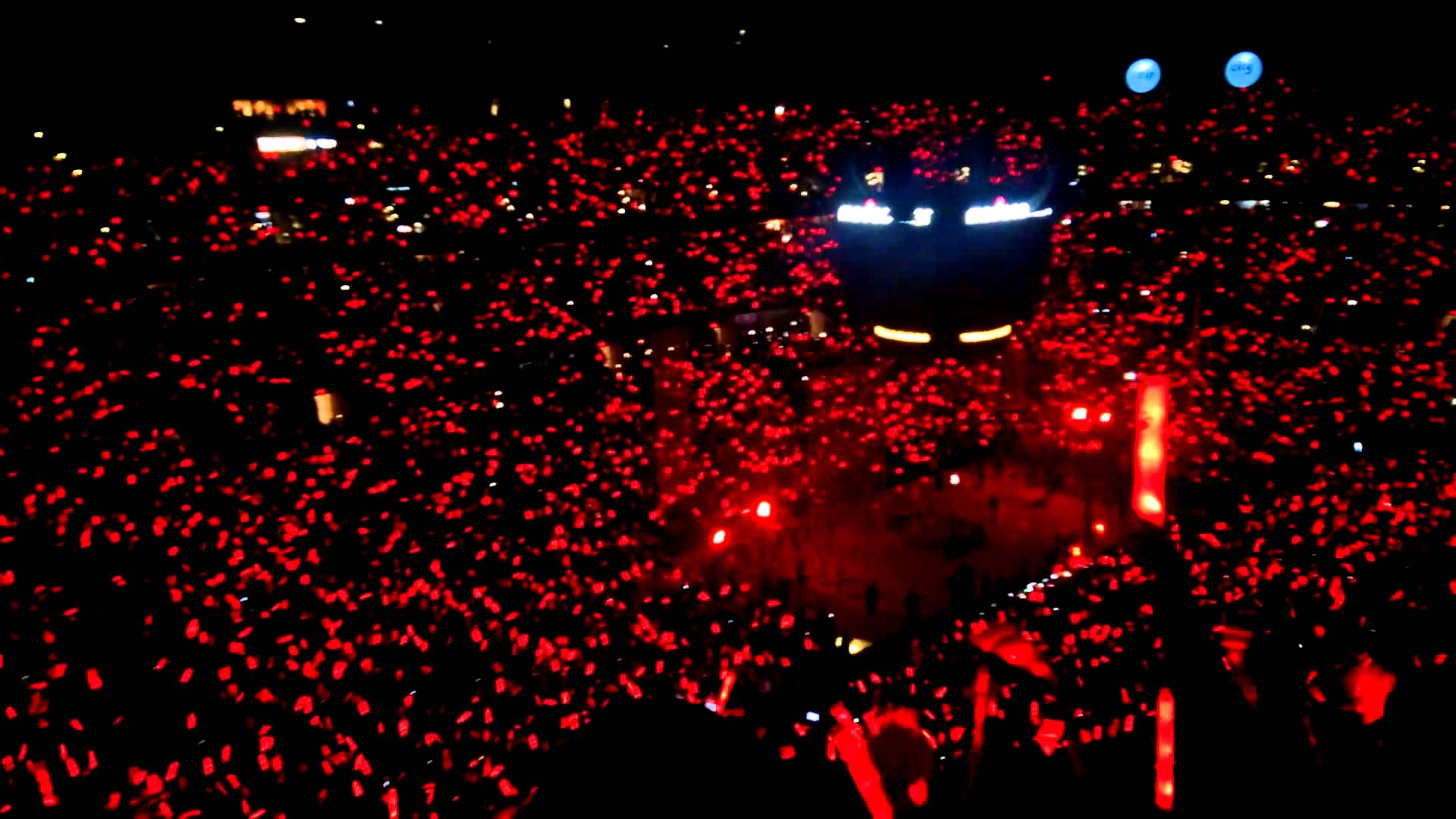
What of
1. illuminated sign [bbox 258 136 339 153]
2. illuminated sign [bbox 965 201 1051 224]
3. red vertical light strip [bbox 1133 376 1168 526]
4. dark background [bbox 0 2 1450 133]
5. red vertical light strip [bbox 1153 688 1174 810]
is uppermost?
dark background [bbox 0 2 1450 133]

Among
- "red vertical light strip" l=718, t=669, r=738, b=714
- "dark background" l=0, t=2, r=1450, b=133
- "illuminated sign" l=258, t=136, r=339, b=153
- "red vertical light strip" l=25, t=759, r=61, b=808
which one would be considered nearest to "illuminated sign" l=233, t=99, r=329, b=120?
"dark background" l=0, t=2, r=1450, b=133

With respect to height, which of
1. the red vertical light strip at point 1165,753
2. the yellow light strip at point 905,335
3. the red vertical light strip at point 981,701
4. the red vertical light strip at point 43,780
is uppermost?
the yellow light strip at point 905,335

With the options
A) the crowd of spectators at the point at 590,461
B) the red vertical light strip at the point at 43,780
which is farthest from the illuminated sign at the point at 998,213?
the red vertical light strip at the point at 43,780

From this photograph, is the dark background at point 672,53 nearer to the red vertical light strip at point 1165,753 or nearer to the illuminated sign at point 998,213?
the illuminated sign at point 998,213

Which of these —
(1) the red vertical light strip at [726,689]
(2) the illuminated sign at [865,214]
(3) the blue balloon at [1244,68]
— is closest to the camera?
(1) the red vertical light strip at [726,689]

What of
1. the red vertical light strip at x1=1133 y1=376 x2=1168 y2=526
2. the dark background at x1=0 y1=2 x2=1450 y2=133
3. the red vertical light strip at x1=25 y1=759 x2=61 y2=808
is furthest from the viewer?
the red vertical light strip at x1=1133 y1=376 x2=1168 y2=526

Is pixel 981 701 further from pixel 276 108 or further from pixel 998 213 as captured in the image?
pixel 276 108

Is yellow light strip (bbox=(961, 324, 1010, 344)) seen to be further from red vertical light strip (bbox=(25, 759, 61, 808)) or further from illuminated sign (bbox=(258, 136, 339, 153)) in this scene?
red vertical light strip (bbox=(25, 759, 61, 808))
